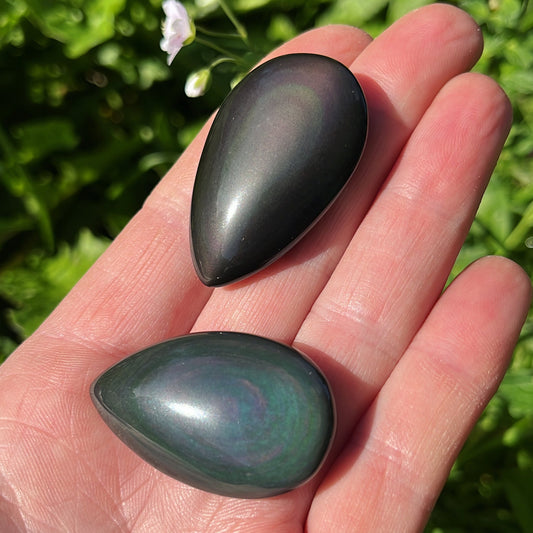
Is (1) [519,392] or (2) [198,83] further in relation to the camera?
(1) [519,392]

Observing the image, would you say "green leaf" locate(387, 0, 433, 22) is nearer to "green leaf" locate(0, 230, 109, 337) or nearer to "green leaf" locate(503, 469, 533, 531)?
"green leaf" locate(0, 230, 109, 337)

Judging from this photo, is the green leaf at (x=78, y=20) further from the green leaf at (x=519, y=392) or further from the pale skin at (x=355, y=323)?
the green leaf at (x=519, y=392)

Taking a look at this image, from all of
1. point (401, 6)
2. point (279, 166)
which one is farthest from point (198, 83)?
point (401, 6)

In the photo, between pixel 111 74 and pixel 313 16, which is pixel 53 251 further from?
pixel 313 16

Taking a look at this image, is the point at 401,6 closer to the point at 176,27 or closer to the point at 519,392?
the point at 176,27

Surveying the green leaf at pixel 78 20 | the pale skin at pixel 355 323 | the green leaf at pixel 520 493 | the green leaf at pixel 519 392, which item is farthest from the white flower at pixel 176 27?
the green leaf at pixel 520 493

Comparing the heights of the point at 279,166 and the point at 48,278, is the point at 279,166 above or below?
above

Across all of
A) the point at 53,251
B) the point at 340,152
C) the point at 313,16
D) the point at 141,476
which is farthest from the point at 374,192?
the point at 53,251
